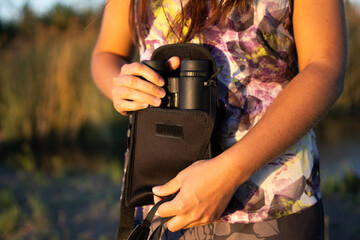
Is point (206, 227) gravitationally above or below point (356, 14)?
below

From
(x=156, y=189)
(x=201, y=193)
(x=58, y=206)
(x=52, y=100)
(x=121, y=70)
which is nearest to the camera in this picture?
(x=201, y=193)

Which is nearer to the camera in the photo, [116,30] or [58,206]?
[116,30]

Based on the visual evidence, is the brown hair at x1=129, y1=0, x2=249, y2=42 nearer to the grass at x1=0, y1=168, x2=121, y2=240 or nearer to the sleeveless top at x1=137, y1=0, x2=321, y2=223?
the sleeveless top at x1=137, y1=0, x2=321, y2=223

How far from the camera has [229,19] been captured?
99 cm

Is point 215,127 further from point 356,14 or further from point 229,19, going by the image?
point 356,14

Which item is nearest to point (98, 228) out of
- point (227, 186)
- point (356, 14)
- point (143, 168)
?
point (143, 168)

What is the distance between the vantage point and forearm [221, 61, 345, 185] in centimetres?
84

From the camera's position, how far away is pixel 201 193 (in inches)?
32.1

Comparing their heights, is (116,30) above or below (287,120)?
above

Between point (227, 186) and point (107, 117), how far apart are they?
6.20m

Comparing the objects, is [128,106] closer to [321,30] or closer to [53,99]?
[321,30]

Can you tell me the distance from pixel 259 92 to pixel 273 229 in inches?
13.9

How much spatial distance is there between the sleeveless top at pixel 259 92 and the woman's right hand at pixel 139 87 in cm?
15

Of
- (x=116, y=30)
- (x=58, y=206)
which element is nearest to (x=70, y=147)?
(x=58, y=206)
